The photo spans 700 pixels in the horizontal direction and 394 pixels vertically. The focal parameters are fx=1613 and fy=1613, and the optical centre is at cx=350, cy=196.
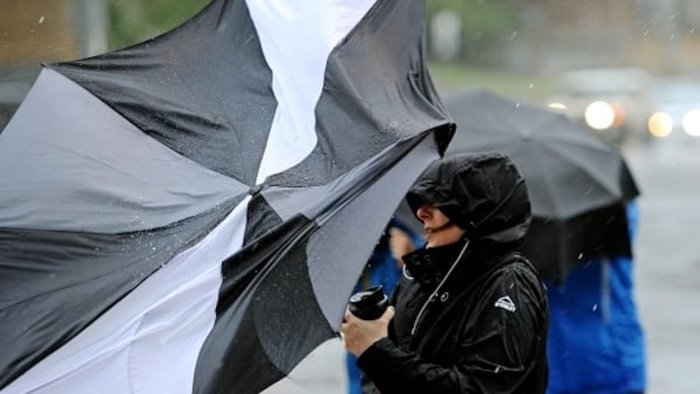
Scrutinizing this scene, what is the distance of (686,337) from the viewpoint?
11312mm

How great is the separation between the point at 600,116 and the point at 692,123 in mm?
2106

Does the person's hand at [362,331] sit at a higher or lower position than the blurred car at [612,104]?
higher

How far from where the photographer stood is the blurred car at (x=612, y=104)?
27312 mm

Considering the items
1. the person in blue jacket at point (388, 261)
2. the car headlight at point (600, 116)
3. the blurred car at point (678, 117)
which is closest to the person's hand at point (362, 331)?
the person in blue jacket at point (388, 261)

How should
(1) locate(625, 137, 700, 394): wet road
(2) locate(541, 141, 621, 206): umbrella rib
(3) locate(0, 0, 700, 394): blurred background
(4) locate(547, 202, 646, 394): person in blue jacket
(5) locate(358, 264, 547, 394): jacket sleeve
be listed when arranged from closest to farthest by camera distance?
(5) locate(358, 264, 547, 394): jacket sleeve → (4) locate(547, 202, 646, 394): person in blue jacket → (2) locate(541, 141, 621, 206): umbrella rib → (3) locate(0, 0, 700, 394): blurred background → (1) locate(625, 137, 700, 394): wet road

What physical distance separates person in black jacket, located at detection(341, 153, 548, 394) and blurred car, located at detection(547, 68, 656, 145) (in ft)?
75.0

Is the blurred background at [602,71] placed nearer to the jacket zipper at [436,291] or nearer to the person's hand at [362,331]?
the person's hand at [362,331]

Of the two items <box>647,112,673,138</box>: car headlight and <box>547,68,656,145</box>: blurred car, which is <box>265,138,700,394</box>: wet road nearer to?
<box>547,68,656,145</box>: blurred car

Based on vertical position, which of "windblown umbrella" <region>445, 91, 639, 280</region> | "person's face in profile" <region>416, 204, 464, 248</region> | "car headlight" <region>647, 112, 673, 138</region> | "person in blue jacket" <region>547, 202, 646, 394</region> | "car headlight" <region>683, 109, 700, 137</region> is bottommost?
"car headlight" <region>683, 109, 700, 137</region>

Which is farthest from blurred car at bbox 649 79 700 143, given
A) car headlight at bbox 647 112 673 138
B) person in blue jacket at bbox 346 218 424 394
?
person in blue jacket at bbox 346 218 424 394

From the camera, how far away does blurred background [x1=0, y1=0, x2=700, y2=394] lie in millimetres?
10141

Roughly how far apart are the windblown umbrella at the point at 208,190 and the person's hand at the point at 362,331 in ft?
1.16

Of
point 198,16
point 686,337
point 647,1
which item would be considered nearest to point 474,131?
point 198,16

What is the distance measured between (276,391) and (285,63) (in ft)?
2.77
